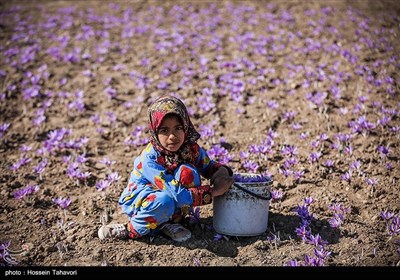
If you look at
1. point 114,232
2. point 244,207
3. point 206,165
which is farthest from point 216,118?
point 114,232

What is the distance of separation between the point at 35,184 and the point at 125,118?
76.2 inches

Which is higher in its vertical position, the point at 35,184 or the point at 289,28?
the point at 289,28

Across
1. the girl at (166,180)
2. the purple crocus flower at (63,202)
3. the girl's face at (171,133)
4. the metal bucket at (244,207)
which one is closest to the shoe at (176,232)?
the girl at (166,180)

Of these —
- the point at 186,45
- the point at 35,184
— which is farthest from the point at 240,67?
the point at 35,184

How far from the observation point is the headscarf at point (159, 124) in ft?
11.3

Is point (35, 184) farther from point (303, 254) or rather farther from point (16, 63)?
point (16, 63)

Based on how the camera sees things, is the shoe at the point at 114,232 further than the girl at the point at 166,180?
Yes

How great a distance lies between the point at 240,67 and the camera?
790 cm

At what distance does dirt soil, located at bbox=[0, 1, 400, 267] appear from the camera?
12.1 feet

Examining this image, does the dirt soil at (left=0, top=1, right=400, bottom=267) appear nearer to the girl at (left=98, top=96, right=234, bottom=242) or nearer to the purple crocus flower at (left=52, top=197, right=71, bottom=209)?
the purple crocus flower at (left=52, top=197, right=71, bottom=209)

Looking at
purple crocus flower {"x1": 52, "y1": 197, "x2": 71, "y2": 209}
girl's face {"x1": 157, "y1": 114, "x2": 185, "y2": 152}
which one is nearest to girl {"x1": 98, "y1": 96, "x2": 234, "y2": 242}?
girl's face {"x1": 157, "y1": 114, "x2": 185, "y2": 152}

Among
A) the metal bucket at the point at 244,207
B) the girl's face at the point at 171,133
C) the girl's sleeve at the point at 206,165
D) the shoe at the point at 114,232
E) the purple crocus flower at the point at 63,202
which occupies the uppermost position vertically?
the girl's face at the point at 171,133

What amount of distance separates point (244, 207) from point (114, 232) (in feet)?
3.70

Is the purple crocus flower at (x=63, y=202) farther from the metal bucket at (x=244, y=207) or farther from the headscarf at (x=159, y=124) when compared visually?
the metal bucket at (x=244, y=207)
